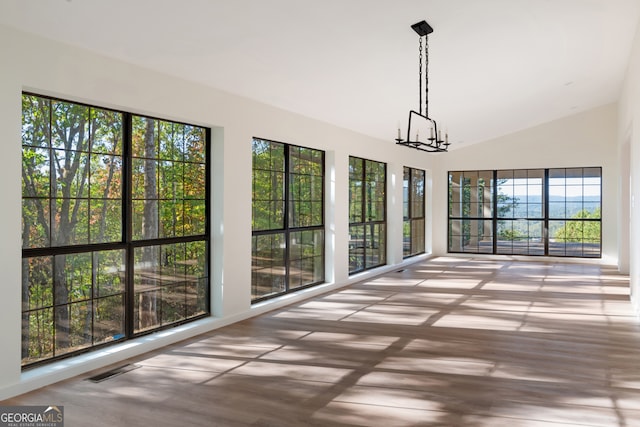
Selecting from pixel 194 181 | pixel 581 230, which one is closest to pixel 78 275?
pixel 194 181

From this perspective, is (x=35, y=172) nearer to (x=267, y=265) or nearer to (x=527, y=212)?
(x=267, y=265)

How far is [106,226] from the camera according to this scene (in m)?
4.32

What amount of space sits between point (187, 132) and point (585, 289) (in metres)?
6.33

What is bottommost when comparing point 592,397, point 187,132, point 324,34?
point 592,397

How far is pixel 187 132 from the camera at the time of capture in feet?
17.0

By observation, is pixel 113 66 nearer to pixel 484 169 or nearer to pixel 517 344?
pixel 517 344

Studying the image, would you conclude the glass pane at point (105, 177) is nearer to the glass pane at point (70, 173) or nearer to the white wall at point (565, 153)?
the glass pane at point (70, 173)

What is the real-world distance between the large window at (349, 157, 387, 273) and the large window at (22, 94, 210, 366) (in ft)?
11.9

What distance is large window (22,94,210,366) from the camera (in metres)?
3.80

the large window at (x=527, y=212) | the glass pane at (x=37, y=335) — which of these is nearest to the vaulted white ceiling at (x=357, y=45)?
the glass pane at (x=37, y=335)

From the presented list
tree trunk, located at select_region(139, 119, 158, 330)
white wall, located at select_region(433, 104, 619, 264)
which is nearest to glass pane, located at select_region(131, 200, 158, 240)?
tree trunk, located at select_region(139, 119, 158, 330)

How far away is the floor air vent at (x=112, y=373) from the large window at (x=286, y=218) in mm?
2165

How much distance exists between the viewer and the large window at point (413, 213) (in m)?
11.0

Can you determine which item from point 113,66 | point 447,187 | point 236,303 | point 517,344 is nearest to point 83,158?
point 113,66
